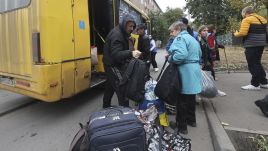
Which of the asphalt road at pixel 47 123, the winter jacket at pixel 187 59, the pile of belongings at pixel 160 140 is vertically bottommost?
the asphalt road at pixel 47 123

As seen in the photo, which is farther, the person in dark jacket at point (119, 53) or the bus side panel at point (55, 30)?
the bus side panel at point (55, 30)

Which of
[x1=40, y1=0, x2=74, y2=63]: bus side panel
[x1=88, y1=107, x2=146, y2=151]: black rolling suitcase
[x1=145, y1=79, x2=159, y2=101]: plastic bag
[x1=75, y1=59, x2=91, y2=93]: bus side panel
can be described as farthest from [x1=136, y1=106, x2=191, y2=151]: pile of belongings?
[x1=75, y1=59, x2=91, y2=93]: bus side panel

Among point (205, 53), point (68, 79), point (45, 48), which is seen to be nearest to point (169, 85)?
point (68, 79)

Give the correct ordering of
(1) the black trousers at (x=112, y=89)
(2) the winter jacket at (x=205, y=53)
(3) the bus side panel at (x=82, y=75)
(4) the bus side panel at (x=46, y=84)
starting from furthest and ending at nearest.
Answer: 1. (2) the winter jacket at (x=205, y=53)
2. (3) the bus side panel at (x=82, y=75)
3. (4) the bus side panel at (x=46, y=84)
4. (1) the black trousers at (x=112, y=89)

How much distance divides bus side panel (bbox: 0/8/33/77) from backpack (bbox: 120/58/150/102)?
1.85 m

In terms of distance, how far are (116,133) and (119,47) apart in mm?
2015

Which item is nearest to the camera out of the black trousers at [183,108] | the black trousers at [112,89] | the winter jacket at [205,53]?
the black trousers at [183,108]

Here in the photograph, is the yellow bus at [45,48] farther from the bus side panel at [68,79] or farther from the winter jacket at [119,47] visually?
the winter jacket at [119,47]

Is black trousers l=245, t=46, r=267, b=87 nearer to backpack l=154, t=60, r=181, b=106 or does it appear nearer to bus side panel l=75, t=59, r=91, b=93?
backpack l=154, t=60, r=181, b=106

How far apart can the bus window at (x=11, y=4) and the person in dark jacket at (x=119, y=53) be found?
5.31ft

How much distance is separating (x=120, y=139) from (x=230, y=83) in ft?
21.5

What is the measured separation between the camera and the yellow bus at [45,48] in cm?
535

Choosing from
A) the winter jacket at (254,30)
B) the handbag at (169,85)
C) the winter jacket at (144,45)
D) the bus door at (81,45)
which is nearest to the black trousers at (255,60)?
the winter jacket at (254,30)

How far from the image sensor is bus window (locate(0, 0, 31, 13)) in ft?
18.4
